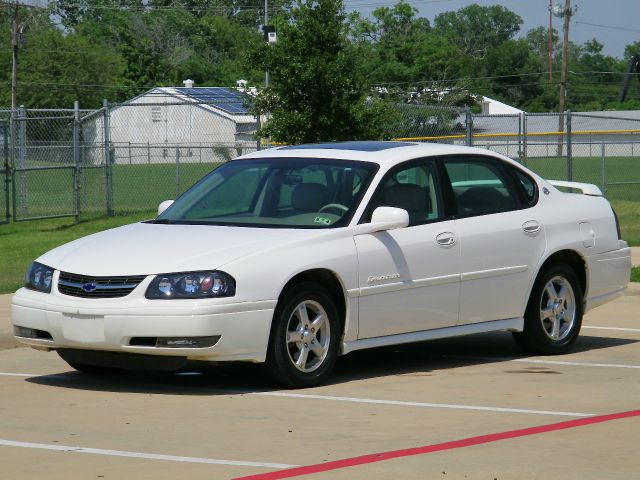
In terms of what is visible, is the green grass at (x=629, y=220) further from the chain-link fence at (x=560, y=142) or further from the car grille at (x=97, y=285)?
the car grille at (x=97, y=285)

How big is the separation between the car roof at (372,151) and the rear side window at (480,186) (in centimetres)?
8

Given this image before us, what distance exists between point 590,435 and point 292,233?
256 cm

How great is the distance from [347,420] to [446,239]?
2.28m

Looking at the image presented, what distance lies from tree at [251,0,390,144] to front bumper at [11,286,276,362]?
40.9ft

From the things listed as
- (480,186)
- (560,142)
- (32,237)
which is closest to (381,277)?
(480,186)

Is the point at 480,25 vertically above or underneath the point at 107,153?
above

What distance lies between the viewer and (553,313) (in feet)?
34.0

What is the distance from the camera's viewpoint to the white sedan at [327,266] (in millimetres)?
8281

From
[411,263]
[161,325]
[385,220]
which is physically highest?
[385,220]

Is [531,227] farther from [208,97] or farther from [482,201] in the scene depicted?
[208,97]

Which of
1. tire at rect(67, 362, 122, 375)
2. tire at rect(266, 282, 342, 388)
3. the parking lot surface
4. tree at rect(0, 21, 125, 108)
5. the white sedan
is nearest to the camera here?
the parking lot surface

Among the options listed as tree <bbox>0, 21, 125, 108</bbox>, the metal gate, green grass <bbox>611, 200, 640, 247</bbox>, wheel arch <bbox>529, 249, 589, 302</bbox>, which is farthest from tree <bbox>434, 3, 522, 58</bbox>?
wheel arch <bbox>529, 249, 589, 302</bbox>

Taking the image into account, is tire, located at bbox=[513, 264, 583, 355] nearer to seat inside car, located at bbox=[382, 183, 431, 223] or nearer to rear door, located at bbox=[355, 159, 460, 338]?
rear door, located at bbox=[355, 159, 460, 338]

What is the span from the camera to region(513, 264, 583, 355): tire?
10.2m
